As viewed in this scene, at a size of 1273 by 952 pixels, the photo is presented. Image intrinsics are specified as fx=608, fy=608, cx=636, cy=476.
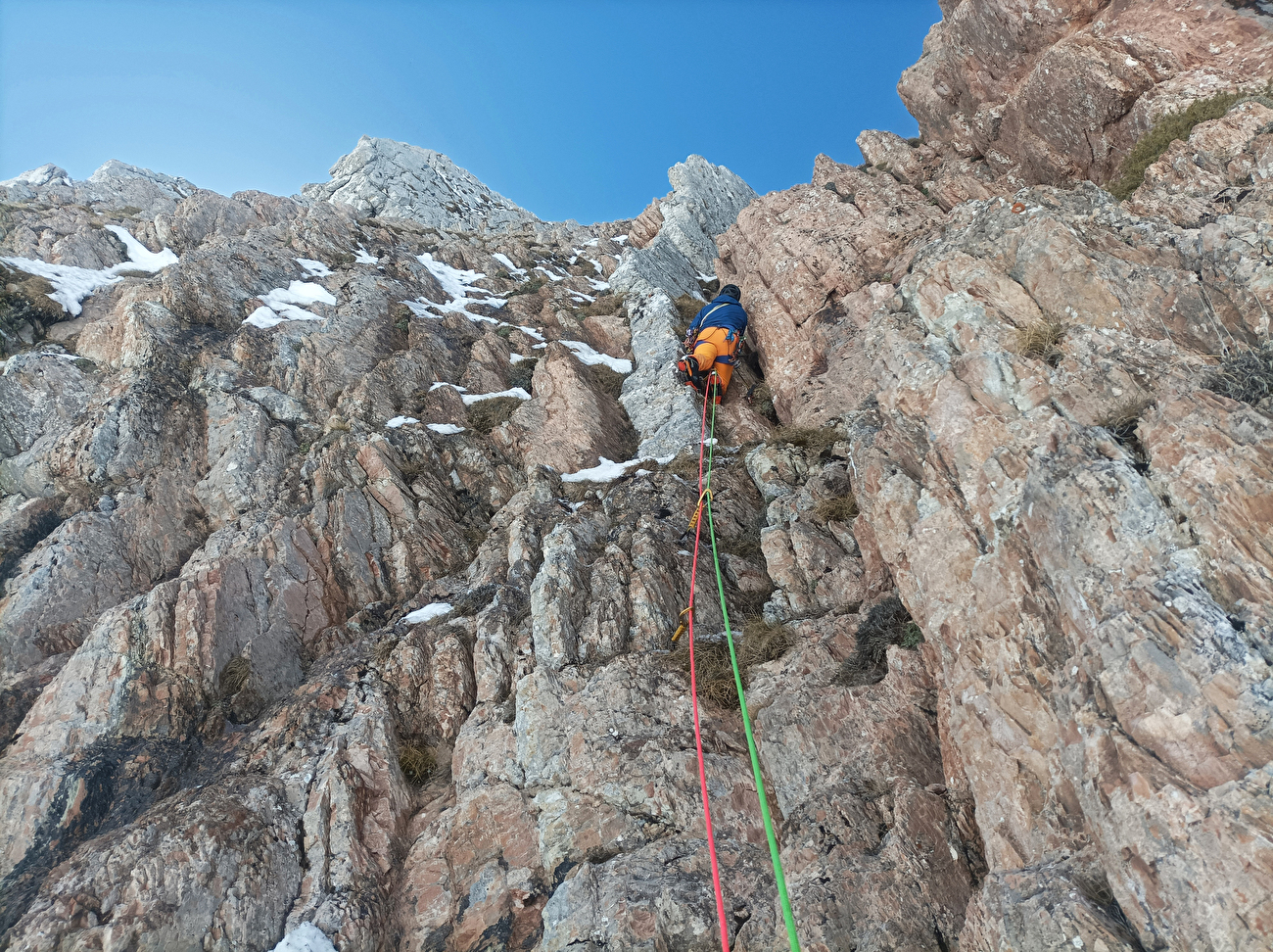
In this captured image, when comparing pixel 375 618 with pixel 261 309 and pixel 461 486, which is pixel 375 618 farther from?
pixel 261 309

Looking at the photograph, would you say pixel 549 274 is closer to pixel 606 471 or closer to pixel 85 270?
pixel 606 471

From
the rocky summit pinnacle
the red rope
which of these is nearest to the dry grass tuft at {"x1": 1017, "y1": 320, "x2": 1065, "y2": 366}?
the red rope

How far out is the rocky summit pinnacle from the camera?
44094 mm

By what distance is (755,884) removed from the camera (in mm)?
6680

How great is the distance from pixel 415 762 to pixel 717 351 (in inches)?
505

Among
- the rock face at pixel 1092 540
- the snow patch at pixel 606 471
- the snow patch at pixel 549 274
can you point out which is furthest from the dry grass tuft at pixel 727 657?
the snow patch at pixel 549 274

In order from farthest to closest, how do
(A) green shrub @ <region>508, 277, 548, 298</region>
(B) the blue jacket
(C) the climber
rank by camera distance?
1. (A) green shrub @ <region>508, 277, 548, 298</region>
2. (B) the blue jacket
3. (C) the climber

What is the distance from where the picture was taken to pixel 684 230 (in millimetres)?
33312

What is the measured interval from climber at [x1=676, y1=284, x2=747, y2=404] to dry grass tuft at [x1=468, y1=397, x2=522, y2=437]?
5.24 m

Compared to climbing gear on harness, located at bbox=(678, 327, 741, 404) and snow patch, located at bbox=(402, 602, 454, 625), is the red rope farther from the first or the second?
snow patch, located at bbox=(402, 602, 454, 625)

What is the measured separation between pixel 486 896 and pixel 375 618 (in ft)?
20.1

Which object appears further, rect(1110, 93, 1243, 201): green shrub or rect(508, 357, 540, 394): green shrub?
rect(508, 357, 540, 394): green shrub

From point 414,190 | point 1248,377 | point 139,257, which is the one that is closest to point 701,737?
point 1248,377

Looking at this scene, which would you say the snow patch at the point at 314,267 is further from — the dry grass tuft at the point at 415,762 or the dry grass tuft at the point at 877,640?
the dry grass tuft at the point at 877,640
